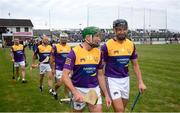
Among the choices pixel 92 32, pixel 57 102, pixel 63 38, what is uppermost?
pixel 92 32

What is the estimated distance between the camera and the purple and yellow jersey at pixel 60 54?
12.4 metres

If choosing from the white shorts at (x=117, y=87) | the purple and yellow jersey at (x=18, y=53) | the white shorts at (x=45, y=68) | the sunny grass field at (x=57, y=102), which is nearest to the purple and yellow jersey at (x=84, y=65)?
the white shorts at (x=117, y=87)

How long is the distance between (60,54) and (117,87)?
513 cm

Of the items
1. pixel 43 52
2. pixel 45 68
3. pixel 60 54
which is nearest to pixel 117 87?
pixel 60 54

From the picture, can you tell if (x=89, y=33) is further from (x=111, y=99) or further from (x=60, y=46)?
(x=60, y=46)

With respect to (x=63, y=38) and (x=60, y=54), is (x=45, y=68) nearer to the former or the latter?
(x=60, y=54)

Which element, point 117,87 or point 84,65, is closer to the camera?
point 84,65

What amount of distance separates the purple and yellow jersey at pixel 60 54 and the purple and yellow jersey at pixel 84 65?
5.44 metres

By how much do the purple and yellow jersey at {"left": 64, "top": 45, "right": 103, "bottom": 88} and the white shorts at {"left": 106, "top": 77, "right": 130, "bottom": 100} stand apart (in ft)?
2.27

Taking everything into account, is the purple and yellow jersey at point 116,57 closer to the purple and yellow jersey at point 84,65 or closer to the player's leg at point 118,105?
the player's leg at point 118,105

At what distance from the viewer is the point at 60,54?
Answer: 40.6ft

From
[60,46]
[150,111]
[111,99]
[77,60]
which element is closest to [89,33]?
[77,60]

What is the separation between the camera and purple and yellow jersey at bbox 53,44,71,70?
1235 cm

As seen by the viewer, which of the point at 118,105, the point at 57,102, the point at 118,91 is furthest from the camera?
the point at 57,102
